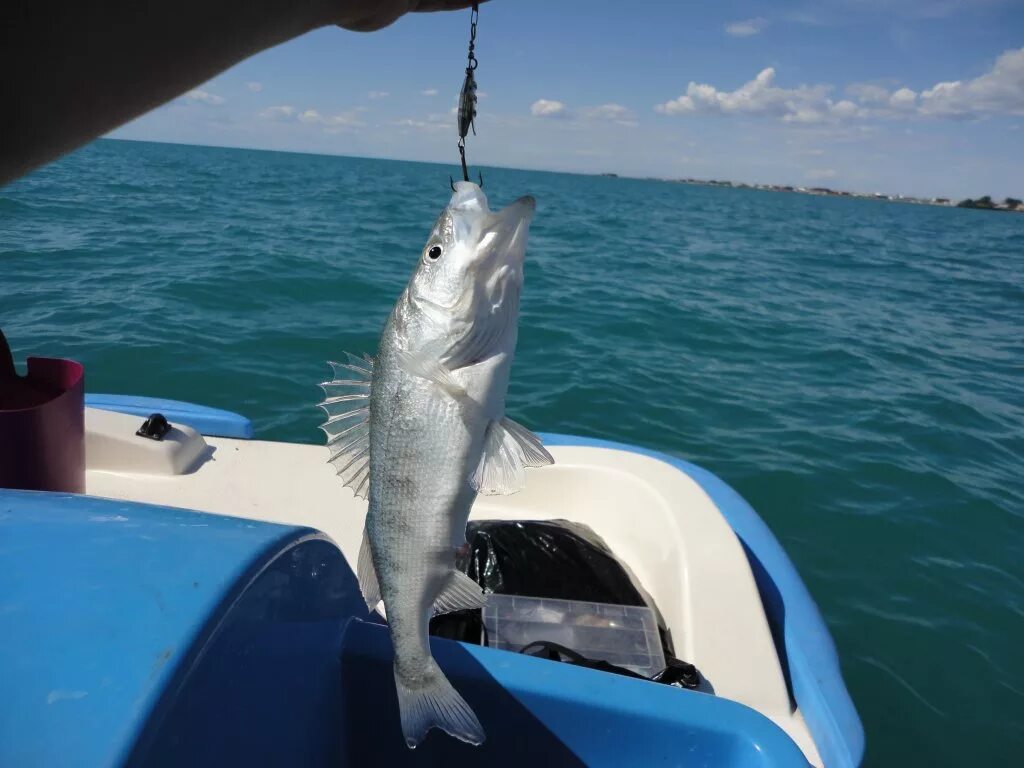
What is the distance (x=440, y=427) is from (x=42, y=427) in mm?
1892

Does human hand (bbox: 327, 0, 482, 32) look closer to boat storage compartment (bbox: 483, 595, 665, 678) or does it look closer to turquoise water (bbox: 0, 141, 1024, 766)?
boat storage compartment (bbox: 483, 595, 665, 678)

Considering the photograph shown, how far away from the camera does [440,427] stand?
4.51ft

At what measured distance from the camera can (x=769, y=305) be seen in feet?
42.0

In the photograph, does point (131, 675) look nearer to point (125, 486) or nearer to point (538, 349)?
point (125, 486)

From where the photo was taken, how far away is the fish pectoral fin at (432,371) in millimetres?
1377

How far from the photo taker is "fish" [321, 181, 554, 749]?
1.38m

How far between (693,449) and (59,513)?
5995 mm

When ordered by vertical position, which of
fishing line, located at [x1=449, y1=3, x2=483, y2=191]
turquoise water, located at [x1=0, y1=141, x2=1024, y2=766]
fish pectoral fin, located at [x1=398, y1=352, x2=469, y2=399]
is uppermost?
fishing line, located at [x1=449, y1=3, x2=483, y2=191]

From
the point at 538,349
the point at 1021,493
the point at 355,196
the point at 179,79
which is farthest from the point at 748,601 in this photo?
the point at 355,196

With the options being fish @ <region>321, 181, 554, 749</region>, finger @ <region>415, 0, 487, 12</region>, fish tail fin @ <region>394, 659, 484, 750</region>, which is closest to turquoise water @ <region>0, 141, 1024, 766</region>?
fish tail fin @ <region>394, 659, 484, 750</region>

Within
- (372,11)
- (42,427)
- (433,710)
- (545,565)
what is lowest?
(545,565)

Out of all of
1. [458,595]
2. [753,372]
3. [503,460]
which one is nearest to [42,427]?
[458,595]

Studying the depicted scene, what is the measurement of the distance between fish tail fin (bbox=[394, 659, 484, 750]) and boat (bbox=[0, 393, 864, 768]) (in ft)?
0.73

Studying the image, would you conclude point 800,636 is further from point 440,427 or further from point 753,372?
point 753,372
